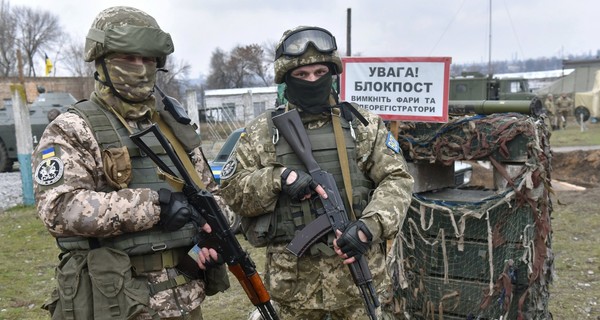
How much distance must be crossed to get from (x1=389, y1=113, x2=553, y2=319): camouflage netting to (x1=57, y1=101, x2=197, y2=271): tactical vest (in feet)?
7.60

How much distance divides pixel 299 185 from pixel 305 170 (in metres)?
0.21

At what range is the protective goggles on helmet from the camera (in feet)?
9.68

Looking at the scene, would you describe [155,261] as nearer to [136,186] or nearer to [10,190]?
[136,186]

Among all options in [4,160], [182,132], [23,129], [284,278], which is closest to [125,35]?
[182,132]

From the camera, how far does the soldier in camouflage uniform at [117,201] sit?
2.34 metres

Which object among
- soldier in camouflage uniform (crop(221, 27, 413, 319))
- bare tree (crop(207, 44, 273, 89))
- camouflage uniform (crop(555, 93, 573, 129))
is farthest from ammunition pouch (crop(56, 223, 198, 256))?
bare tree (crop(207, 44, 273, 89))

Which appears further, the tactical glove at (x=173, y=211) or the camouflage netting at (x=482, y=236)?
the camouflage netting at (x=482, y=236)

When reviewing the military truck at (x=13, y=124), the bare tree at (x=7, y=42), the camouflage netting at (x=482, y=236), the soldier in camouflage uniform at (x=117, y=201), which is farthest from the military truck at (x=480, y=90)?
the bare tree at (x=7, y=42)

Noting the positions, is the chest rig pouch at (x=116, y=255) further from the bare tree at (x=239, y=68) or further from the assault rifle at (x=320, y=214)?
the bare tree at (x=239, y=68)

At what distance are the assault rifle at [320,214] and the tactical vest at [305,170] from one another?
0.07 meters

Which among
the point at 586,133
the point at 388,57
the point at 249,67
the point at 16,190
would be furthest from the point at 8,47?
the point at 388,57

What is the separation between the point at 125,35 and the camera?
2.51m

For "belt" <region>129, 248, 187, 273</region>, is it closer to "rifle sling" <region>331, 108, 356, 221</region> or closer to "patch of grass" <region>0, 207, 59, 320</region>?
"rifle sling" <region>331, 108, 356, 221</region>

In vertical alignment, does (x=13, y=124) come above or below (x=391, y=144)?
below
